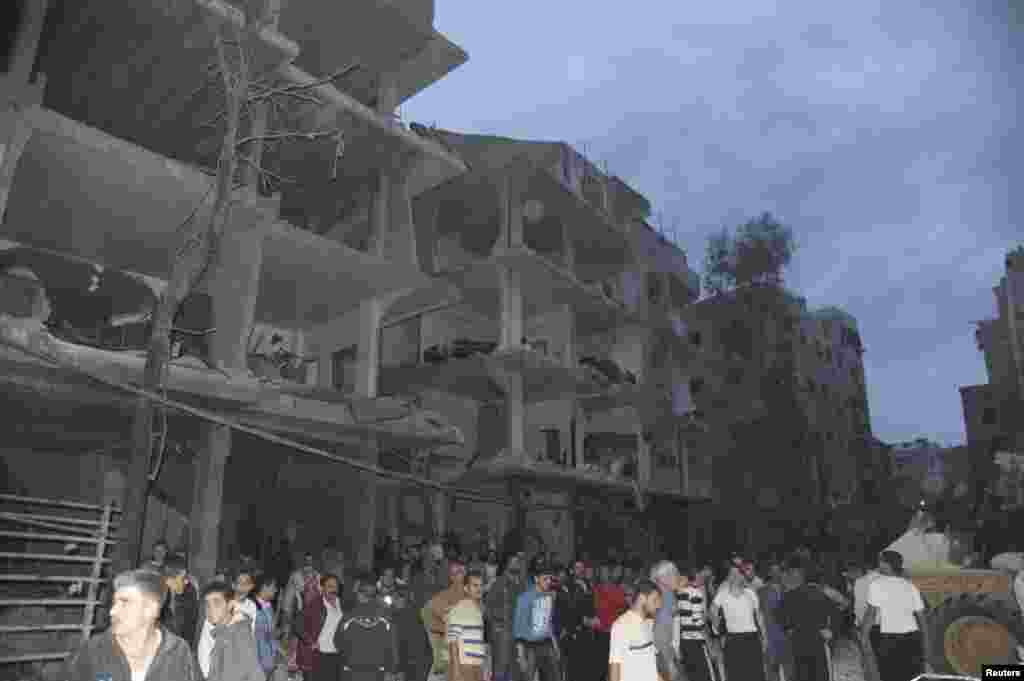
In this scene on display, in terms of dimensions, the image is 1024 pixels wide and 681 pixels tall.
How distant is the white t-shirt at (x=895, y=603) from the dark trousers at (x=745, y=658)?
1.51 meters

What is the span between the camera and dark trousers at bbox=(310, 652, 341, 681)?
8.40 meters

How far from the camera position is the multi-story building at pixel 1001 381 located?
127ft

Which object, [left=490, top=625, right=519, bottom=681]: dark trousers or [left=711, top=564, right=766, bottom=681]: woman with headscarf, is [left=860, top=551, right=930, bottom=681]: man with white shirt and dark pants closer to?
[left=711, top=564, right=766, bottom=681]: woman with headscarf

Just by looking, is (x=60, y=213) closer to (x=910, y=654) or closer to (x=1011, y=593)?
(x=910, y=654)

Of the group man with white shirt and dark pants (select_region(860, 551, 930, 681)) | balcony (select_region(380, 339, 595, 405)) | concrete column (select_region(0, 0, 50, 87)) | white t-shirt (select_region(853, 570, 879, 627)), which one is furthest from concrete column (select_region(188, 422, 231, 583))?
man with white shirt and dark pants (select_region(860, 551, 930, 681))

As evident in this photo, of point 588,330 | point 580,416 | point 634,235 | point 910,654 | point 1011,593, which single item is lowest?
point 910,654

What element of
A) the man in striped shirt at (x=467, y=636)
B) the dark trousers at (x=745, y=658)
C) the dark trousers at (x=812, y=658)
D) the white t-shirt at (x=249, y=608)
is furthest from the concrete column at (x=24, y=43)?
the dark trousers at (x=812, y=658)

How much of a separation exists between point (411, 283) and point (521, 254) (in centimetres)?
546

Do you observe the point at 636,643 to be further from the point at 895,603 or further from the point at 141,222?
the point at 141,222

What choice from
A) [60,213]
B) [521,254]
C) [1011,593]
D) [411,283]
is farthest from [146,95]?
[1011,593]

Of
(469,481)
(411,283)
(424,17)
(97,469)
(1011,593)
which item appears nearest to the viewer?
(1011,593)

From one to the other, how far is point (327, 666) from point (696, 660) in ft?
14.5

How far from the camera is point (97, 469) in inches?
631

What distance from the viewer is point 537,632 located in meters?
9.49
